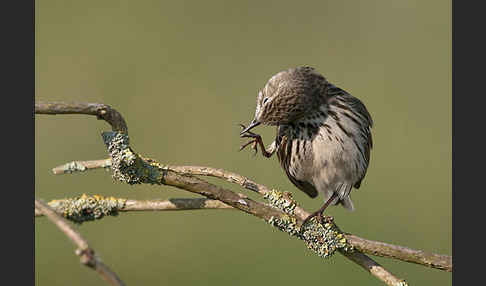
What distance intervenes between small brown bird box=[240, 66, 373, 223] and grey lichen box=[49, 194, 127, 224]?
99cm

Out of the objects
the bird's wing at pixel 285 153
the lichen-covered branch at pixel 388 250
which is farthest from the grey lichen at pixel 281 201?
the bird's wing at pixel 285 153

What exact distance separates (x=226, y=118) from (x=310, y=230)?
444cm

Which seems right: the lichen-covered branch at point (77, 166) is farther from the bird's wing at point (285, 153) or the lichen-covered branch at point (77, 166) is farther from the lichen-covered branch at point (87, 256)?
the bird's wing at point (285, 153)

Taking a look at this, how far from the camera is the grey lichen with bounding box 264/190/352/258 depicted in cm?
274

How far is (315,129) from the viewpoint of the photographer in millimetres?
3648

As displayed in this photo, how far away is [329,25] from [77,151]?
3.56 m

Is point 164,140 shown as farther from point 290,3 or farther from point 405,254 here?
point 405,254

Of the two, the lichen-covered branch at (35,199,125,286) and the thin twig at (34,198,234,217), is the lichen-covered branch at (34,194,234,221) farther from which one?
the lichen-covered branch at (35,199,125,286)

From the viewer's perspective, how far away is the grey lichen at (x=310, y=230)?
2744 mm

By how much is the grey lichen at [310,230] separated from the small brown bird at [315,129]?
22.0 inches

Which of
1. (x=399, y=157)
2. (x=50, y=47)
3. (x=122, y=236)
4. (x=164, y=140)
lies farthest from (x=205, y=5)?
(x=122, y=236)

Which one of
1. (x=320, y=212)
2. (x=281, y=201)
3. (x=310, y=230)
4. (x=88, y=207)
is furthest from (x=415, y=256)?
(x=88, y=207)

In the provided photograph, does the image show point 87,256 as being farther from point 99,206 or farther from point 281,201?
point 281,201

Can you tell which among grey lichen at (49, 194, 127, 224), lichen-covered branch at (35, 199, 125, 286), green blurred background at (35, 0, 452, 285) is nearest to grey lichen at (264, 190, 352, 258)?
grey lichen at (49, 194, 127, 224)
